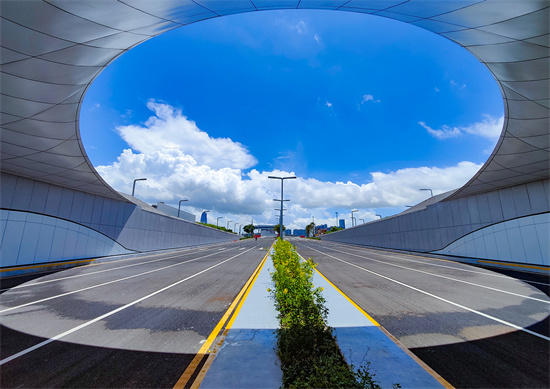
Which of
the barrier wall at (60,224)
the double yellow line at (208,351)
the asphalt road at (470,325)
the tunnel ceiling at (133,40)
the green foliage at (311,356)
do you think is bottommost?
the asphalt road at (470,325)

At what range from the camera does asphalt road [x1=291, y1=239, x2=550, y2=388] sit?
368 cm

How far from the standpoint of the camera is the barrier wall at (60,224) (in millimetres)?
13406

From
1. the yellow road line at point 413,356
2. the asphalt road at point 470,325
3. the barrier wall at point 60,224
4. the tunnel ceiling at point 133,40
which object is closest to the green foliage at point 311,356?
the yellow road line at point 413,356

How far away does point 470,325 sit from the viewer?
18.5 feet

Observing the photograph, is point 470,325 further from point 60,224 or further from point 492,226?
point 60,224

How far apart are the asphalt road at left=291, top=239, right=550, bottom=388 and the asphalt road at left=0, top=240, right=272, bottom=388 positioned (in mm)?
4406

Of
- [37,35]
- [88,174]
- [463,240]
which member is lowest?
[463,240]

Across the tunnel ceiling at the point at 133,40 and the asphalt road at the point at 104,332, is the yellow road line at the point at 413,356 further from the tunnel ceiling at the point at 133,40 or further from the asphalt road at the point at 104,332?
the tunnel ceiling at the point at 133,40

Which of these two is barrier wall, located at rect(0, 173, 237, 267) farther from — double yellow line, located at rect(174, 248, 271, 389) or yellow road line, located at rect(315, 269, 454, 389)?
yellow road line, located at rect(315, 269, 454, 389)

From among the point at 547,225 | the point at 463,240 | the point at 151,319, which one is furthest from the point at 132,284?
the point at 463,240

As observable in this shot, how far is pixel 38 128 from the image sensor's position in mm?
9914

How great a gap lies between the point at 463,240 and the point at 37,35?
2934 cm

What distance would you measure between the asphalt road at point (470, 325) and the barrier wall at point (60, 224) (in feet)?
60.8

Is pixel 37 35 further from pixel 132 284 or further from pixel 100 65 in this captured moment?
pixel 132 284
